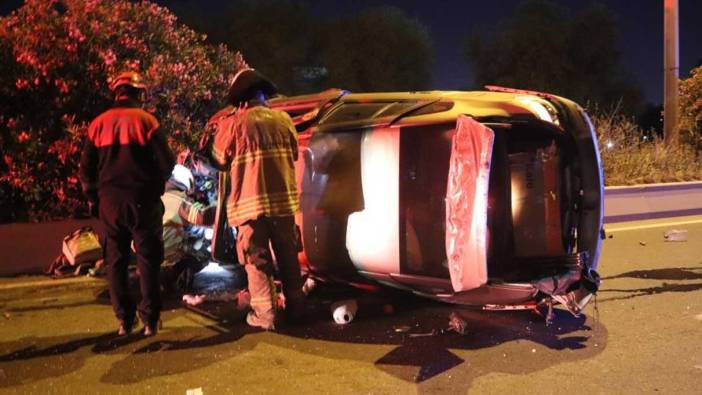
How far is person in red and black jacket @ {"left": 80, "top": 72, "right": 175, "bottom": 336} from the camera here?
4.39m

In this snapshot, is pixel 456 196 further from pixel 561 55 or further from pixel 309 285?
pixel 561 55

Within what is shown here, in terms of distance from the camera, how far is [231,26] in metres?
21.6

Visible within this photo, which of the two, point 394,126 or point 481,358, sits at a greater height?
point 394,126

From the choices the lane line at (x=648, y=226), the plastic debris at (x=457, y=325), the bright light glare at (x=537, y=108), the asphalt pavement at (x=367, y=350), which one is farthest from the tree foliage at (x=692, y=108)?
the plastic debris at (x=457, y=325)

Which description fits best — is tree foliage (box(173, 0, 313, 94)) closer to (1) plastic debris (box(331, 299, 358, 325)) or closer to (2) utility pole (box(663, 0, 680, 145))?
(2) utility pole (box(663, 0, 680, 145))

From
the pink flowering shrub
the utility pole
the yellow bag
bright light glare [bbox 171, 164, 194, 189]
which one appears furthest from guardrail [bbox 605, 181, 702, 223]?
the yellow bag

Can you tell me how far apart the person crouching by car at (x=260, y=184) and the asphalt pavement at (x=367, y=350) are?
43 centimetres

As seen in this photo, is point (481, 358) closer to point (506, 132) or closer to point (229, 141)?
point (506, 132)

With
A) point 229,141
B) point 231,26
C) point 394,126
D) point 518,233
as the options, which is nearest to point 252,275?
point 229,141

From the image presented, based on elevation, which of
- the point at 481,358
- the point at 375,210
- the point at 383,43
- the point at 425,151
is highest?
the point at 383,43

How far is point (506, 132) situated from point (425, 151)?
0.65 metres

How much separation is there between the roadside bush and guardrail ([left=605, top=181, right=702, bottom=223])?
69 cm

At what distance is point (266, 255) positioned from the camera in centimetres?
462

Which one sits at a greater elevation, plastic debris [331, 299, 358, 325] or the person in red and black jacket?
the person in red and black jacket
